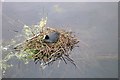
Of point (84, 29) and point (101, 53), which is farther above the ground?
point (84, 29)

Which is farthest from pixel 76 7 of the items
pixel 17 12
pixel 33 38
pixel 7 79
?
pixel 33 38

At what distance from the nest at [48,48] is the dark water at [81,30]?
3.13 metres

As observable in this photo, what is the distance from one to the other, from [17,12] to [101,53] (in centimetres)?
159

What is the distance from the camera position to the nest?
1437 millimetres

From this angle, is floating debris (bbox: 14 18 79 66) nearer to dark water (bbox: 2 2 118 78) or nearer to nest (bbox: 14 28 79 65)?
nest (bbox: 14 28 79 65)

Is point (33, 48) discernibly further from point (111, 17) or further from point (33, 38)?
point (111, 17)

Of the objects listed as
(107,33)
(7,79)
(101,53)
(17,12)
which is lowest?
(7,79)

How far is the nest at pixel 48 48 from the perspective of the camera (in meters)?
A: 1.44

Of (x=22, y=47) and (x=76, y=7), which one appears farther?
(x=76, y=7)

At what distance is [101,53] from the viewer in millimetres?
4875

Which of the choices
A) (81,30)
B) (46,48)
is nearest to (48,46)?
(46,48)

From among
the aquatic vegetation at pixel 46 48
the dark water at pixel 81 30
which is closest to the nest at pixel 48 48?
the aquatic vegetation at pixel 46 48

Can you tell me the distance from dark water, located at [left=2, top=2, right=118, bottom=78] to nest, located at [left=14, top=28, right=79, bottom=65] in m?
3.13

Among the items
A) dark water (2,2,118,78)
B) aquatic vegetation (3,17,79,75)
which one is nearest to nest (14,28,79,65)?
aquatic vegetation (3,17,79,75)
